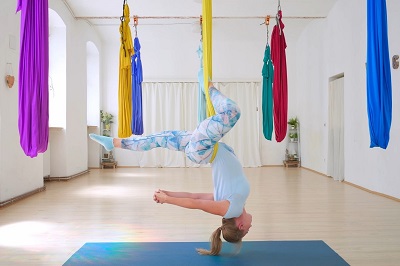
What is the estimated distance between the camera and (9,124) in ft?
16.7

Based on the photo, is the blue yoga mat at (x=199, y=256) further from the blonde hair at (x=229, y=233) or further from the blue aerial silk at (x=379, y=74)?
the blue aerial silk at (x=379, y=74)

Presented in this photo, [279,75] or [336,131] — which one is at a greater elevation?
[279,75]

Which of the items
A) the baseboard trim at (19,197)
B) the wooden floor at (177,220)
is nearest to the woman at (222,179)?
the wooden floor at (177,220)

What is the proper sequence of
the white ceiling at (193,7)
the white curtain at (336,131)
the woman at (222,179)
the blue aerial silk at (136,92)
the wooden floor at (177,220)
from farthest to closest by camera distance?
the white ceiling at (193,7)
the white curtain at (336,131)
the blue aerial silk at (136,92)
the wooden floor at (177,220)
the woman at (222,179)

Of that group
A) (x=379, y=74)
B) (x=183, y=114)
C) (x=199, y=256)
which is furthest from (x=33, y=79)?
(x=183, y=114)

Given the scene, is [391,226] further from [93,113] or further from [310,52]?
[93,113]

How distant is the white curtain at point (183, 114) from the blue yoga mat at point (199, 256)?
6.96 metres

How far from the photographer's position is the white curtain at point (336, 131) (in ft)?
24.1

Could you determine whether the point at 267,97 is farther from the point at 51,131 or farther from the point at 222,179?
the point at 51,131

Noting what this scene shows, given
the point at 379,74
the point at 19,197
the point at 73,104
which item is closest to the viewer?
the point at 379,74

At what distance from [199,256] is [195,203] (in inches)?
23.4

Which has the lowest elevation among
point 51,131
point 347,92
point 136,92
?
point 51,131

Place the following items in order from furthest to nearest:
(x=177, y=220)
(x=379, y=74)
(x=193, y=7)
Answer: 1. (x=193, y=7)
2. (x=177, y=220)
3. (x=379, y=74)

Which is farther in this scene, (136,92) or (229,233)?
(136,92)
